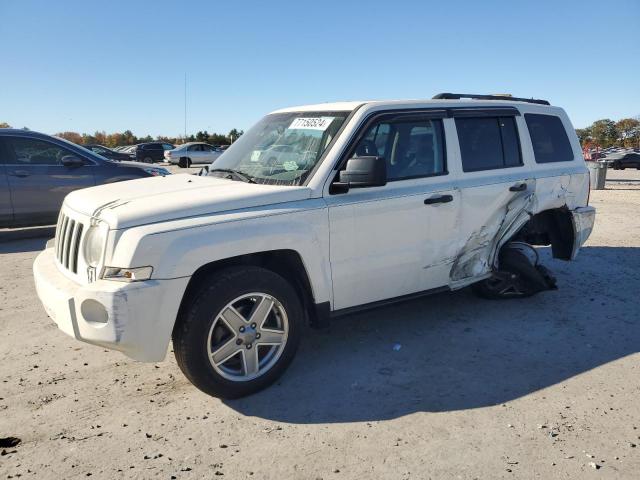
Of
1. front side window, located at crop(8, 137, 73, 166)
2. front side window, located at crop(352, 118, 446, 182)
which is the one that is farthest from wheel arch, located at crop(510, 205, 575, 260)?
front side window, located at crop(8, 137, 73, 166)

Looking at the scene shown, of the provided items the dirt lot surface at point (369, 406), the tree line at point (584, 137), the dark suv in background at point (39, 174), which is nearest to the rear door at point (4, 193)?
the dark suv in background at point (39, 174)

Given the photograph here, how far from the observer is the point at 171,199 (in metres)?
3.49

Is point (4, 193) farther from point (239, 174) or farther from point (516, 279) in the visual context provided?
point (516, 279)

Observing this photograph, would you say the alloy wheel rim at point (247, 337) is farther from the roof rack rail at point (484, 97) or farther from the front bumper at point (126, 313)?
the roof rack rail at point (484, 97)

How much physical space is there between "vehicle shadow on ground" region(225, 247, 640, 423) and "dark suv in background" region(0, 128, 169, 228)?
5790 mm

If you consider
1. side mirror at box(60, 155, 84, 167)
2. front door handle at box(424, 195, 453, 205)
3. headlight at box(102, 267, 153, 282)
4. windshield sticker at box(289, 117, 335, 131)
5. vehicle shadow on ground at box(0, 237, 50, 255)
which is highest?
windshield sticker at box(289, 117, 335, 131)

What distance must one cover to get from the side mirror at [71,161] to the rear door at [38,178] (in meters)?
0.05

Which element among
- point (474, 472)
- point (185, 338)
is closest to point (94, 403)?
point (185, 338)

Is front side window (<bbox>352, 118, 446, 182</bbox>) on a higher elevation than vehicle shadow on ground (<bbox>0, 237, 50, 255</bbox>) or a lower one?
higher

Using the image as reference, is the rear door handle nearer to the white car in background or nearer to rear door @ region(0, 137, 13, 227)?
rear door @ region(0, 137, 13, 227)

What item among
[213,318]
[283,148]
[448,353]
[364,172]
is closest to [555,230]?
[448,353]

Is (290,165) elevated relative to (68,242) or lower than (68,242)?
elevated

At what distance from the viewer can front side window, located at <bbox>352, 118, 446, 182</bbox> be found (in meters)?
4.14

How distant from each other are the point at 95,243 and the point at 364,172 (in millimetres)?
1769
